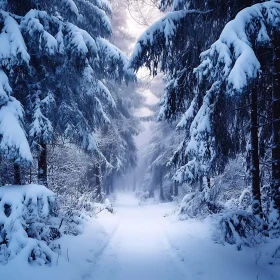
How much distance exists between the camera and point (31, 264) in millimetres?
5094

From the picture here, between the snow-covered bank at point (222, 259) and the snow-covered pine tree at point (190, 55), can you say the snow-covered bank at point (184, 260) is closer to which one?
the snow-covered bank at point (222, 259)

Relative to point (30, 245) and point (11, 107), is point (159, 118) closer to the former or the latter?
point (11, 107)

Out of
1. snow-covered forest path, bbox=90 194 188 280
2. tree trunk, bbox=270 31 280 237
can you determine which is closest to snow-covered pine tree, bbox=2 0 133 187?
snow-covered forest path, bbox=90 194 188 280

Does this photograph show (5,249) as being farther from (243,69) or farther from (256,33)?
(256,33)

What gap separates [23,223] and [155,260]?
3.54 metres

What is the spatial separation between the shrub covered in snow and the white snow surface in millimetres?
282

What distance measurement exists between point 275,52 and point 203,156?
307 centimetres

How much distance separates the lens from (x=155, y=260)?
273 inches

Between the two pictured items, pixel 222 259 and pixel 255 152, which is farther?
pixel 255 152

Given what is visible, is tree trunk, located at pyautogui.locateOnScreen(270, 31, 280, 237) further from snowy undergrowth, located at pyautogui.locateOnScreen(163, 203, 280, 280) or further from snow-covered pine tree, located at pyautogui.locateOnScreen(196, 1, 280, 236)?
snow-covered pine tree, located at pyautogui.locateOnScreen(196, 1, 280, 236)

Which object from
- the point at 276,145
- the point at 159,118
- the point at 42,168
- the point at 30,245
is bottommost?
the point at 30,245

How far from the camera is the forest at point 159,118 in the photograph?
5188 mm

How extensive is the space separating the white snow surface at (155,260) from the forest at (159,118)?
0.13 feet

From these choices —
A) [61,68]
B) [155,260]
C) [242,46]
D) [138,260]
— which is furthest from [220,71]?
[61,68]
